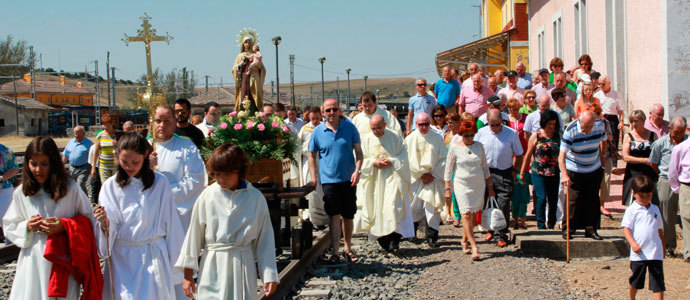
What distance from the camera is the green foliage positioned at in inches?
376

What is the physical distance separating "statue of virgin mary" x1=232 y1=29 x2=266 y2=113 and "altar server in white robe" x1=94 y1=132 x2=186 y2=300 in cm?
685

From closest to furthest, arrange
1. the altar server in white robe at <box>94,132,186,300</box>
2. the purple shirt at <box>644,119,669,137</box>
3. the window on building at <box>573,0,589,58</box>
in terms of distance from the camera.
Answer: the altar server in white robe at <box>94,132,186,300</box> < the purple shirt at <box>644,119,669,137</box> < the window on building at <box>573,0,589,58</box>

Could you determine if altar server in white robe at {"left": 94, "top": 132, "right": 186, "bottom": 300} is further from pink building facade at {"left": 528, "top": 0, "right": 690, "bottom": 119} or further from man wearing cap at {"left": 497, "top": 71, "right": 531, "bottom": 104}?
pink building facade at {"left": 528, "top": 0, "right": 690, "bottom": 119}

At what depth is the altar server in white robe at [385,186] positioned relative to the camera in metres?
10.5

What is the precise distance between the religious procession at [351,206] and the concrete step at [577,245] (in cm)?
3

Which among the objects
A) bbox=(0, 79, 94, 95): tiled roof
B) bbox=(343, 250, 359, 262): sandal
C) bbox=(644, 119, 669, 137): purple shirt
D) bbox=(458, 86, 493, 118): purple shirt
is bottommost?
bbox=(343, 250, 359, 262): sandal

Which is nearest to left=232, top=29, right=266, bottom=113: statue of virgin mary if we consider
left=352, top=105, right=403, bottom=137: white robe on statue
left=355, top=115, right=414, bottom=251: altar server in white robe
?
left=352, top=105, right=403, bottom=137: white robe on statue

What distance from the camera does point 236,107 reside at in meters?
12.6

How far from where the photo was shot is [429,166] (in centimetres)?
1114

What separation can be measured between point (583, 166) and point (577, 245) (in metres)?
1.00

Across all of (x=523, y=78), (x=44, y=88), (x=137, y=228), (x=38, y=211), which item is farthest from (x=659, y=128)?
(x=44, y=88)

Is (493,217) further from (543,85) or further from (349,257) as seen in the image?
(543,85)

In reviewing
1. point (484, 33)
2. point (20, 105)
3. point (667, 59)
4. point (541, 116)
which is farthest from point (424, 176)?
point (20, 105)

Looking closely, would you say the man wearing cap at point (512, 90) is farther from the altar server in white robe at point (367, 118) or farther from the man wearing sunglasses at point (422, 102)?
the altar server in white robe at point (367, 118)
